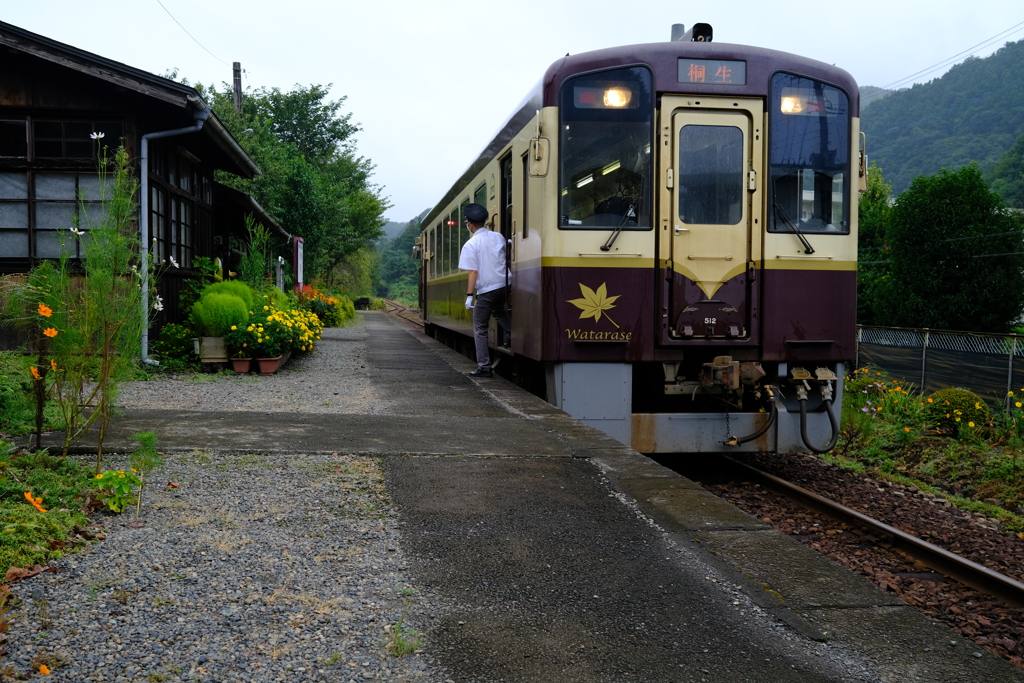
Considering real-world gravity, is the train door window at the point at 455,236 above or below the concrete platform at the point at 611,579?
above

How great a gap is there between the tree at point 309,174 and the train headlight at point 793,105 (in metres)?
13.6

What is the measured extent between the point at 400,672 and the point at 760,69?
540cm

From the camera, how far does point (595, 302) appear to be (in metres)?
6.47

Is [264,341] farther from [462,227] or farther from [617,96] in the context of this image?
[617,96]

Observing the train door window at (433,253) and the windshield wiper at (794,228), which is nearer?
the windshield wiper at (794,228)

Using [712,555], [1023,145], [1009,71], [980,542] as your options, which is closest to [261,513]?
[712,555]

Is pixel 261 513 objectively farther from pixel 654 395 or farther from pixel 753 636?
pixel 654 395

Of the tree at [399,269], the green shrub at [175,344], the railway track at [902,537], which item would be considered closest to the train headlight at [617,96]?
the railway track at [902,537]

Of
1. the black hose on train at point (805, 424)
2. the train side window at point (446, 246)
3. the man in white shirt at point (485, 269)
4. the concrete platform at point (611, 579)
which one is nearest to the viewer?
the concrete platform at point (611, 579)

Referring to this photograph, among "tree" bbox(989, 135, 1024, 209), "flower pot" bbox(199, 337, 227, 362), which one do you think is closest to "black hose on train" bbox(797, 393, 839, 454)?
"flower pot" bbox(199, 337, 227, 362)

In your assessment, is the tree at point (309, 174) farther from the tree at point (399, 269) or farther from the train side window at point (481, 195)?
the tree at point (399, 269)

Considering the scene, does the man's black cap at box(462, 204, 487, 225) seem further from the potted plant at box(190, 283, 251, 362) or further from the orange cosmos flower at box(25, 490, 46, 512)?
the orange cosmos flower at box(25, 490, 46, 512)

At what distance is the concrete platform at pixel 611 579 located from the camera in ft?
8.70

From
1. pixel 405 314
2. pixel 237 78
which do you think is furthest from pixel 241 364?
pixel 405 314
